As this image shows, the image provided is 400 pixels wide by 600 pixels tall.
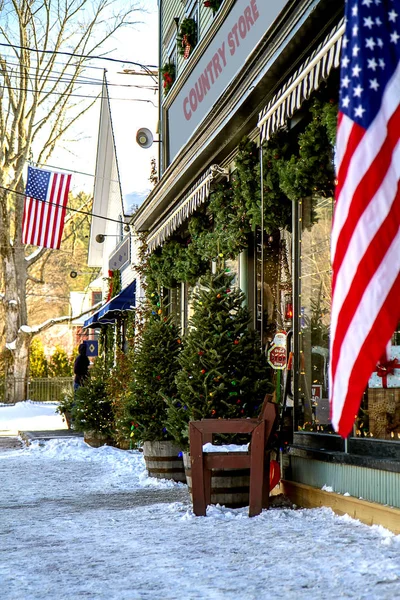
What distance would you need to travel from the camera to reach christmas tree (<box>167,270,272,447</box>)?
8352 mm

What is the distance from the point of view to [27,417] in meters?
29.0

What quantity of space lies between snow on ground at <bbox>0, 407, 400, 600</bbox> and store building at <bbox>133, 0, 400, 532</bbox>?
1.91 feet

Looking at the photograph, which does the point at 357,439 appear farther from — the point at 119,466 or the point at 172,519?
the point at 119,466

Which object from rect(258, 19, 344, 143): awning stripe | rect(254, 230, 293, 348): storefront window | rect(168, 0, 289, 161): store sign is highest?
rect(168, 0, 289, 161): store sign

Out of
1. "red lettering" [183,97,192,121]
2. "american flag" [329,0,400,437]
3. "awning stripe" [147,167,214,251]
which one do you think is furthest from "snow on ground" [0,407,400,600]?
"red lettering" [183,97,192,121]

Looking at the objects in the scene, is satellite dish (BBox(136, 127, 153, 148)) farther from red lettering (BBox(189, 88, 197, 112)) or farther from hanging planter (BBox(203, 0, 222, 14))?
hanging planter (BBox(203, 0, 222, 14))

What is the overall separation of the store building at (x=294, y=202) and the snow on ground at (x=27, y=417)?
448 inches

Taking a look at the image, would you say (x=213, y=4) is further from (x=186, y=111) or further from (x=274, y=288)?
(x=274, y=288)

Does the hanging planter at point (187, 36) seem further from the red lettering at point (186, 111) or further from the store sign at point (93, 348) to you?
the store sign at point (93, 348)

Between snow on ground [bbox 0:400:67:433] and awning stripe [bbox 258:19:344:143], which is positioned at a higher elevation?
awning stripe [bbox 258:19:344:143]

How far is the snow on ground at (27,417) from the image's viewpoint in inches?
923

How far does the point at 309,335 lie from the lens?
8.69 meters

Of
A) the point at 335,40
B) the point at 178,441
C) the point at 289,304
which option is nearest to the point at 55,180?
the point at 289,304

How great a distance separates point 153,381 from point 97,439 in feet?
17.3
